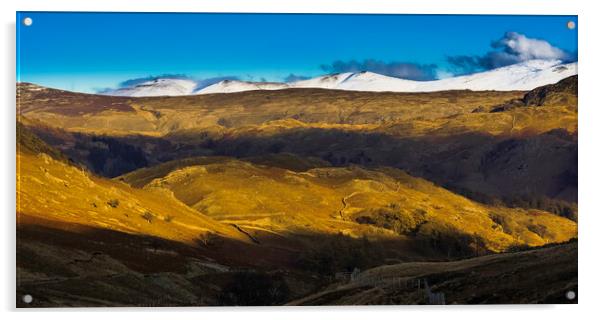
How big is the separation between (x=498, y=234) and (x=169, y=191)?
93.3 ft

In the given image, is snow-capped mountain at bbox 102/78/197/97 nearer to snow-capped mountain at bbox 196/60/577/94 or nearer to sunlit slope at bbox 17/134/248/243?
snow-capped mountain at bbox 196/60/577/94

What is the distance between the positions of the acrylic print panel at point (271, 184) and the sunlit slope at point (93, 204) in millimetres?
157

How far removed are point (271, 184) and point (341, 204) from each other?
660 cm

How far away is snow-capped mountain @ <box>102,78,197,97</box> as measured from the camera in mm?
52719

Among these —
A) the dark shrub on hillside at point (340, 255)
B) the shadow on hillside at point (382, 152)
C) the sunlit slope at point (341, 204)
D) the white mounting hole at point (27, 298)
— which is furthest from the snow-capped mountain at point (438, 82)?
the shadow on hillside at point (382, 152)

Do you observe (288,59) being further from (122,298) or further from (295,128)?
(295,128)

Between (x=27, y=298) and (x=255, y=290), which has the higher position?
(x=27, y=298)

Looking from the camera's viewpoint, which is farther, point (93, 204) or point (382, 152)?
point (382, 152)

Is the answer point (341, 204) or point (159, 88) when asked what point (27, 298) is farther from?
point (341, 204)

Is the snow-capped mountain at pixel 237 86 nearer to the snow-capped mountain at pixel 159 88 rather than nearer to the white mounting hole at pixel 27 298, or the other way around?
the snow-capped mountain at pixel 159 88

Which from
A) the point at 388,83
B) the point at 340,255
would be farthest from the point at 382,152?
the point at 340,255

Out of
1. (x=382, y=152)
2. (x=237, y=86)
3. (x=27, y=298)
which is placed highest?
(x=237, y=86)

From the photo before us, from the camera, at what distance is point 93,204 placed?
4934 centimetres

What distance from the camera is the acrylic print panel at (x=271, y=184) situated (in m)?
37.1
